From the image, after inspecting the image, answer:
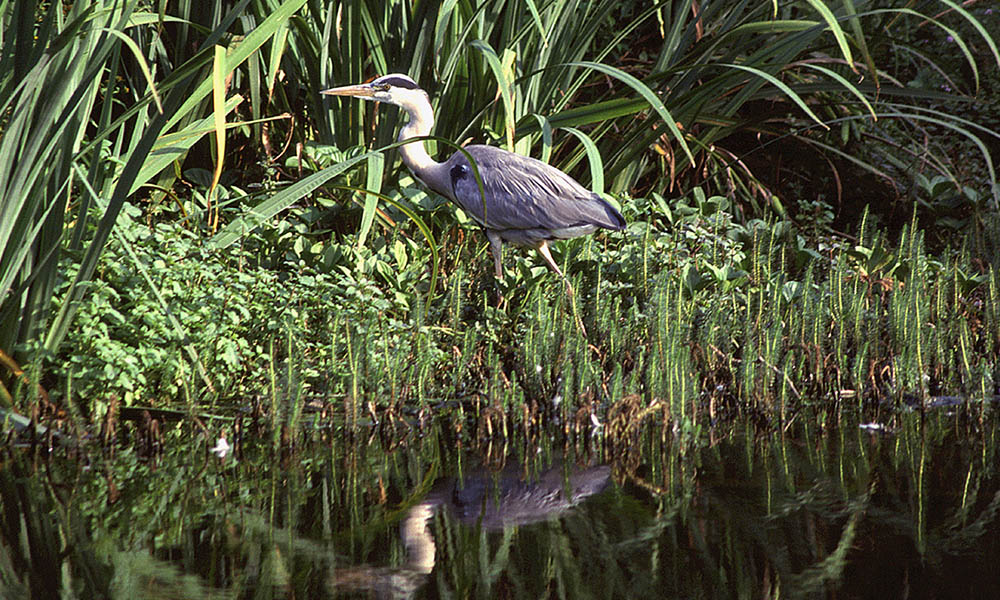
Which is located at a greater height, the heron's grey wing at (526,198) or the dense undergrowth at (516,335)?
the heron's grey wing at (526,198)

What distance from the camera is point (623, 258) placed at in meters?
4.88

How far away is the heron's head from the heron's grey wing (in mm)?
352

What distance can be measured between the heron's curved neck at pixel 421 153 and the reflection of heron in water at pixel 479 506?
196cm

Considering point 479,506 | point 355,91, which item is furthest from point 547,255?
point 479,506

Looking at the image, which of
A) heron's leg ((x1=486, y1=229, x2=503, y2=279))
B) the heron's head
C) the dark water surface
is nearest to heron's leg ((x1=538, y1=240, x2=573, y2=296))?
heron's leg ((x1=486, y1=229, x2=503, y2=279))

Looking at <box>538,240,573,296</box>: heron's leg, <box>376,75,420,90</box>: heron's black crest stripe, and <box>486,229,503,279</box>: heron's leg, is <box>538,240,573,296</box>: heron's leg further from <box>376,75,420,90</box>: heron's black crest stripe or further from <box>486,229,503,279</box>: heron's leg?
<box>376,75,420,90</box>: heron's black crest stripe

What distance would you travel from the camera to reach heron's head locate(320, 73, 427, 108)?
185 inches

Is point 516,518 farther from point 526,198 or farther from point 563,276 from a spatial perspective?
point 526,198

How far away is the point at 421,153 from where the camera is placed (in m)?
4.85

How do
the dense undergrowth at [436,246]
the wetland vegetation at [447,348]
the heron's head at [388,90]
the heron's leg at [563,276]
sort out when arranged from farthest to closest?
the heron's head at [388,90]
the heron's leg at [563,276]
the dense undergrowth at [436,246]
the wetland vegetation at [447,348]

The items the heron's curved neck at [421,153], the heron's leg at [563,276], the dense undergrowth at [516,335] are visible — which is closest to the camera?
the dense undergrowth at [516,335]

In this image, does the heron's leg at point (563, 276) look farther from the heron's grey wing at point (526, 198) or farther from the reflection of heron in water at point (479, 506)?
the reflection of heron in water at point (479, 506)

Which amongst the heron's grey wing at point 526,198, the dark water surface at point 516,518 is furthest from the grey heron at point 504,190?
the dark water surface at point 516,518

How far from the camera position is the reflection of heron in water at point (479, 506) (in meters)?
2.29
